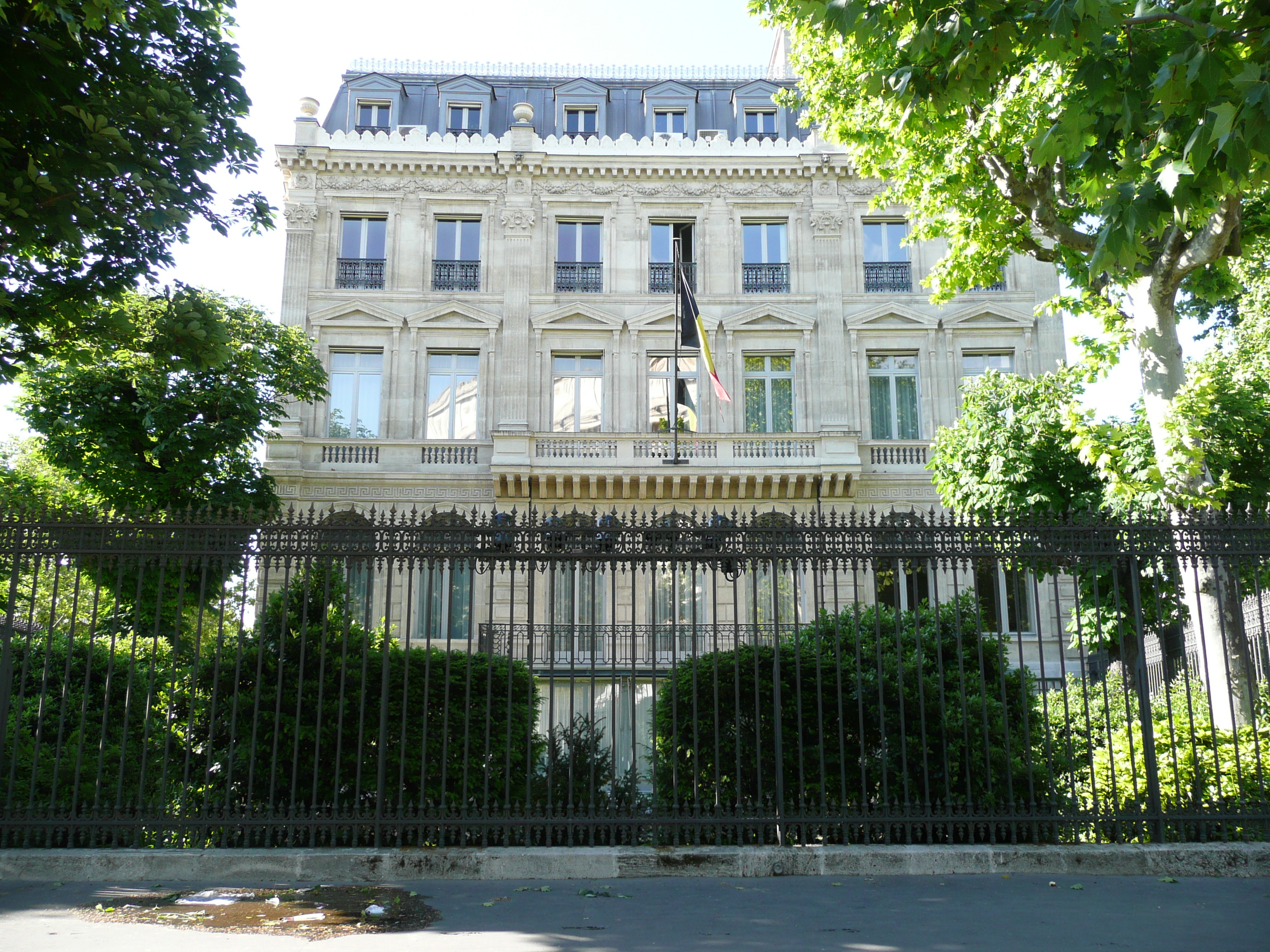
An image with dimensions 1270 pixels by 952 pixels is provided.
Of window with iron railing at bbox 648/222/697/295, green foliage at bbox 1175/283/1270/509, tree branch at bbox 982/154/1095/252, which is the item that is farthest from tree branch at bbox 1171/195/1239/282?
window with iron railing at bbox 648/222/697/295

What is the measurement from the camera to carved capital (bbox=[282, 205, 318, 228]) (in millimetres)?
24844

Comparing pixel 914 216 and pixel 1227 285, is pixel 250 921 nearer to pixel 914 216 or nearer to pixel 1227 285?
pixel 914 216

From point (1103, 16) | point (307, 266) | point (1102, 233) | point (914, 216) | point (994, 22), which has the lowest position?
point (1102, 233)

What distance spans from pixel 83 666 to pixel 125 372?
379 inches

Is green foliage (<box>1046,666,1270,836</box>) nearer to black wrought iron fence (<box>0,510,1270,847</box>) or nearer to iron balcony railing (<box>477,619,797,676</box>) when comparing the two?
black wrought iron fence (<box>0,510,1270,847</box>)

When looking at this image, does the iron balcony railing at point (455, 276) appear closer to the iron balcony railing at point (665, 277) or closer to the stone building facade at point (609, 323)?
the stone building facade at point (609, 323)

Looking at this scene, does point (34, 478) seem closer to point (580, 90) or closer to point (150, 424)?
point (150, 424)

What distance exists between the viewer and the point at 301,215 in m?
24.9

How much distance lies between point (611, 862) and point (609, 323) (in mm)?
18644

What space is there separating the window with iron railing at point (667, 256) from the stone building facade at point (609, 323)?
0.08 metres

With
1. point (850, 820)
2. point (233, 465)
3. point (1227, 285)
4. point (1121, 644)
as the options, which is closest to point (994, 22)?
point (1121, 644)

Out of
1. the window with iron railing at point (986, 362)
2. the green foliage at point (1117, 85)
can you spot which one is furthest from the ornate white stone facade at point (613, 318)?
the green foliage at point (1117, 85)

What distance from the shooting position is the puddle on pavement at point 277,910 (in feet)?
19.7

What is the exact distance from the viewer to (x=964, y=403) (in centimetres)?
1895
